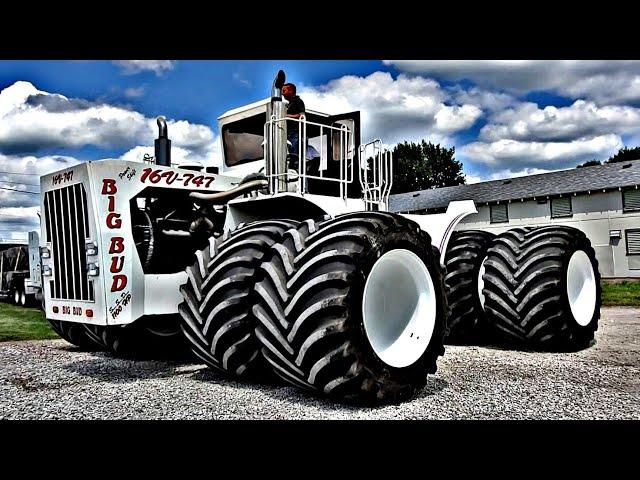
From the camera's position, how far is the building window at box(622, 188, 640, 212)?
23.1 m

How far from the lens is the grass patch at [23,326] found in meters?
10.8

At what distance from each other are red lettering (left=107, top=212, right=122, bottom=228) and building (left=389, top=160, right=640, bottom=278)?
1817 centimetres

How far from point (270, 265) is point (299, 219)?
154cm

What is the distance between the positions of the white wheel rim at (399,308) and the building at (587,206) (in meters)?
17.5

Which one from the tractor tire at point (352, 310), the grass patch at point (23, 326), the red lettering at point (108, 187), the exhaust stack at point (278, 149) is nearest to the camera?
the tractor tire at point (352, 310)

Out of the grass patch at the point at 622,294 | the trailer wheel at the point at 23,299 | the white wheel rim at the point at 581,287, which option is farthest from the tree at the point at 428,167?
the white wheel rim at the point at 581,287

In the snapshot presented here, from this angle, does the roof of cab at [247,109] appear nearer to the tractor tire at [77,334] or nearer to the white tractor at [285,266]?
the white tractor at [285,266]

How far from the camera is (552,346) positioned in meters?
7.34

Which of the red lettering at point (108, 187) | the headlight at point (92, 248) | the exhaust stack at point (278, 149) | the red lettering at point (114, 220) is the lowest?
the headlight at point (92, 248)

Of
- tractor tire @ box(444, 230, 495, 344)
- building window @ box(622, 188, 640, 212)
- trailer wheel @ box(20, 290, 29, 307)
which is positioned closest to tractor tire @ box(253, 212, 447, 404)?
tractor tire @ box(444, 230, 495, 344)

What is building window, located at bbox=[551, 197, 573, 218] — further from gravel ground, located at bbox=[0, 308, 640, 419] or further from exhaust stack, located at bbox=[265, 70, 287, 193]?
exhaust stack, located at bbox=[265, 70, 287, 193]

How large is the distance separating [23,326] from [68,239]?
25.2 ft
